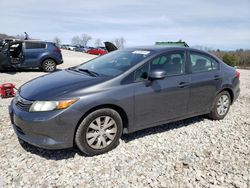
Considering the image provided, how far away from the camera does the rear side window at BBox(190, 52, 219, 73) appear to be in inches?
185

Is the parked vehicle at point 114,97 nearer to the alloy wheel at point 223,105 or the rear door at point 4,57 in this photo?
the alloy wheel at point 223,105

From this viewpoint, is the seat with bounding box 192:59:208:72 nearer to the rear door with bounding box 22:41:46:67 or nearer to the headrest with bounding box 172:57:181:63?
the headrest with bounding box 172:57:181:63

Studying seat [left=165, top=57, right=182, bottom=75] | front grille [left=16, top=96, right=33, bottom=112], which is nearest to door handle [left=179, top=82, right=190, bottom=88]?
seat [left=165, top=57, right=182, bottom=75]

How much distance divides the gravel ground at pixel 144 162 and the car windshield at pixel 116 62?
1.19m

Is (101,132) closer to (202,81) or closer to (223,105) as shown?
(202,81)

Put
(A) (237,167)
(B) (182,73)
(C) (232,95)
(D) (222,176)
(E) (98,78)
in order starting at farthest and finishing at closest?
1. (C) (232,95)
2. (B) (182,73)
3. (E) (98,78)
4. (A) (237,167)
5. (D) (222,176)

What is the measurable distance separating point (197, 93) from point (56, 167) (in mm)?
2806

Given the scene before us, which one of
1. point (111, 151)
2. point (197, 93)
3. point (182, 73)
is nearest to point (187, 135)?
point (197, 93)

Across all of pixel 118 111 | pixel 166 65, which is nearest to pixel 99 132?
pixel 118 111

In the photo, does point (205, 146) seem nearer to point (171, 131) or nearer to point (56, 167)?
point (171, 131)

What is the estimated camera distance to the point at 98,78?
376 centimetres

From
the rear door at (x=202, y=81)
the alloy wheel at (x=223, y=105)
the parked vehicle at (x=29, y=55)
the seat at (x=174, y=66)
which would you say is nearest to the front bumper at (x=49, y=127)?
the seat at (x=174, y=66)

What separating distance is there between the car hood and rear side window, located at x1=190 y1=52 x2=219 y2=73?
6.20 ft

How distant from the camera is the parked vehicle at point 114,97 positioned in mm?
3330
